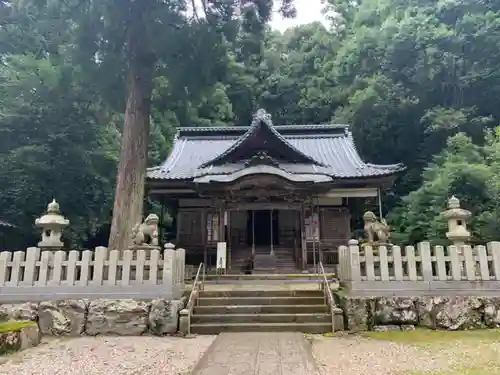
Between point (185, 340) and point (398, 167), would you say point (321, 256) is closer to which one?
point (398, 167)

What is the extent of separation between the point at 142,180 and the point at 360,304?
19.1 feet

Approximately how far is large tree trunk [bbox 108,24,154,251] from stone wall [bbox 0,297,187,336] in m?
2.44

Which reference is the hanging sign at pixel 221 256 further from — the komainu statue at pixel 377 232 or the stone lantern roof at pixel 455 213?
the stone lantern roof at pixel 455 213

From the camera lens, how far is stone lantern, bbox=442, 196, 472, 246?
26.3ft

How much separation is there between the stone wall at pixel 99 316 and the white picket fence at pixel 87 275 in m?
0.14

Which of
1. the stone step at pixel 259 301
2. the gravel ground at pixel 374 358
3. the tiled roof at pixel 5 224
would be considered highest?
the tiled roof at pixel 5 224

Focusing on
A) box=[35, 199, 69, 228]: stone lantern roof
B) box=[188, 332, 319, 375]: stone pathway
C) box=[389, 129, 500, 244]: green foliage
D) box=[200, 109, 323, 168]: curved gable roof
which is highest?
box=[200, 109, 323, 168]: curved gable roof

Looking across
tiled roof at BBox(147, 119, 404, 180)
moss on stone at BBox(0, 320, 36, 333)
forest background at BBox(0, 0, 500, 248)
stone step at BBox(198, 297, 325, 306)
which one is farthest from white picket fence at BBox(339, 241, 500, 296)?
tiled roof at BBox(147, 119, 404, 180)

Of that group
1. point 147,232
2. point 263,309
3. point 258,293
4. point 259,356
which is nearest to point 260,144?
point 147,232

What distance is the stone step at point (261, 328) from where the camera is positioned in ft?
21.6

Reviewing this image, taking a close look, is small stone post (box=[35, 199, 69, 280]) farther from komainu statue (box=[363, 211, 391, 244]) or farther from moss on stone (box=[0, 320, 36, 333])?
komainu statue (box=[363, 211, 391, 244])

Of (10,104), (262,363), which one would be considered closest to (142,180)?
(262,363)

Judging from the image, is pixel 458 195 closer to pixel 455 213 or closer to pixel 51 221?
pixel 455 213

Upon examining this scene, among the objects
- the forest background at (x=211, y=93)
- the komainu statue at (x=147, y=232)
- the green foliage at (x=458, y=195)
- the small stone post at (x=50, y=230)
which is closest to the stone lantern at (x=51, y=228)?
the small stone post at (x=50, y=230)
